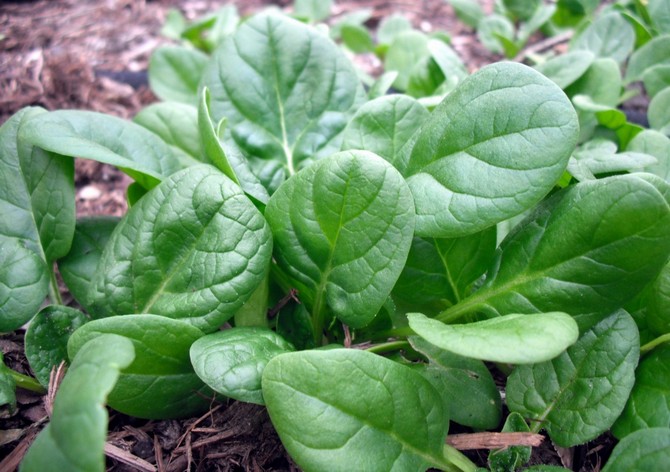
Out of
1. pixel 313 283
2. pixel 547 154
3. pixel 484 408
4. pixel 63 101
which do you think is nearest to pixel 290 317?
pixel 313 283

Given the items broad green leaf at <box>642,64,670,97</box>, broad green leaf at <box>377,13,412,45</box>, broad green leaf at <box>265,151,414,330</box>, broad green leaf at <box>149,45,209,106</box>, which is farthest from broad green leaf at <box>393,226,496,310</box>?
broad green leaf at <box>377,13,412,45</box>

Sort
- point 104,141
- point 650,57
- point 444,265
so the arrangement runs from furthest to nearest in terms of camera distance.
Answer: point 650,57 → point 104,141 → point 444,265

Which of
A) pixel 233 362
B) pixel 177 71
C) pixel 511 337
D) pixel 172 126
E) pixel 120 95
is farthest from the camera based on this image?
pixel 120 95

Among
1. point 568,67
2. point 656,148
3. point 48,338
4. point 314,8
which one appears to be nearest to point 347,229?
point 48,338

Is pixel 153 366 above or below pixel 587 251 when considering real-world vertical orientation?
below

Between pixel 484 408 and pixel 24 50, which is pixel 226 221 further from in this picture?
pixel 24 50

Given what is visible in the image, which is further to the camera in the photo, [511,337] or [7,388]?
[7,388]

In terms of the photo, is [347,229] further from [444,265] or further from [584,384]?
[584,384]
